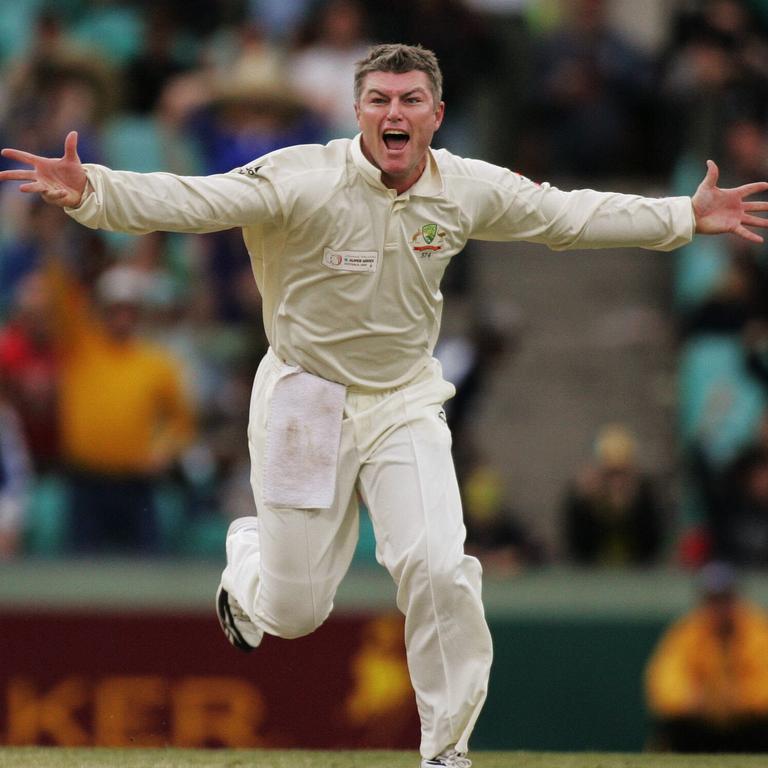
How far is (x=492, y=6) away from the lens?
42.5 ft

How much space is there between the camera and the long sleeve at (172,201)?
559 centimetres

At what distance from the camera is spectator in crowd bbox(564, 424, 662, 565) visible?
1023cm

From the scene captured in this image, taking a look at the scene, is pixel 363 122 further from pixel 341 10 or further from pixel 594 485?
pixel 341 10

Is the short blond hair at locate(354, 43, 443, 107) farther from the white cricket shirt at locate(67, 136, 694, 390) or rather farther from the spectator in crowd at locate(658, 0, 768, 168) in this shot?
the spectator in crowd at locate(658, 0, 768, 168)

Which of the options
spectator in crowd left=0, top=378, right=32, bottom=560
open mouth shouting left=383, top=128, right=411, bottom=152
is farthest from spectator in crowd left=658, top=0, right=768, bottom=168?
open mouth shouting left=383, top=128, right=411, bottom=152

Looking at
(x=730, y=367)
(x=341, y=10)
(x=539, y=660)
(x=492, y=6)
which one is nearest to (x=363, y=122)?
(x=539, y=660)

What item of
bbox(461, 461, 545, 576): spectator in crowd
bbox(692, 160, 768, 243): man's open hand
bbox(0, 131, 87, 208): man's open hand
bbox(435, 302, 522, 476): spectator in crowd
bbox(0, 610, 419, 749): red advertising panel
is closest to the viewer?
bbox(0, 131, 87, 208): man's open hand

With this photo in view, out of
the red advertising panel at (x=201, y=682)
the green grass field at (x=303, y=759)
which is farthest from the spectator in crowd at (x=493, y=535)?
the green grass field at (x=303, y=759)

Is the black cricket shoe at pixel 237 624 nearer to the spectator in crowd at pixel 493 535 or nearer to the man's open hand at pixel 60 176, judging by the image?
A: the man's open hand at pixel 60 176

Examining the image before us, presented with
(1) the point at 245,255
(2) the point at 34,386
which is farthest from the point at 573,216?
(1) the point at 245,255

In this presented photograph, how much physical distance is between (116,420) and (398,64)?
195 inches

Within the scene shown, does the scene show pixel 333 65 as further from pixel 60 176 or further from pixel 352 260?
pixel 60 176

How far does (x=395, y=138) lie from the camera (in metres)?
5.89

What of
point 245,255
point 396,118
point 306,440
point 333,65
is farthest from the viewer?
point 333,65
